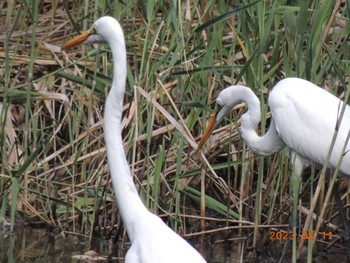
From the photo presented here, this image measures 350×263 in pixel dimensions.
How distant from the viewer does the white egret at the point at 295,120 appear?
4.82 m

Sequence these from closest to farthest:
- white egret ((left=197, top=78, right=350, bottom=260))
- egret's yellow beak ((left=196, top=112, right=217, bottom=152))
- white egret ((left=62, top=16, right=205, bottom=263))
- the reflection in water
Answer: white egret ((left=62, top=16, right=205, bottom=263))
the reflection in water
white egret ((left=197, top=78, right=350, bottom=260))
egret's yellow beak ((left=196, top=112, right=217, bottom=152))

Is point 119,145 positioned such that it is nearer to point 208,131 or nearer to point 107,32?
point 107,32

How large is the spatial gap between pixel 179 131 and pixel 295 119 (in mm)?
664

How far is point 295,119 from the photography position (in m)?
4.98

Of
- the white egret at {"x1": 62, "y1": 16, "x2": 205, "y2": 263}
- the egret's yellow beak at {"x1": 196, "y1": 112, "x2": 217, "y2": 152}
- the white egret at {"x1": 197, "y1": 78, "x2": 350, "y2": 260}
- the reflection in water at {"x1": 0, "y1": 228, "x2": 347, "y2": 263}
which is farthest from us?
the egret's yellow beak at {"x1": 196, "y1": 112, "x2": 217, "y2": 152}

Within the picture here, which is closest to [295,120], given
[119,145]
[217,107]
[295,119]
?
[295,119]

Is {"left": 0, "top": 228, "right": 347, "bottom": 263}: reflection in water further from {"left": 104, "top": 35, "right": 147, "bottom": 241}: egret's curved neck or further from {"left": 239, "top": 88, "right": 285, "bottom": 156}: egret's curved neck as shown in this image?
{"left": 104, "top": 35, "right": 147, "bottom": 241}: egret's curved neck

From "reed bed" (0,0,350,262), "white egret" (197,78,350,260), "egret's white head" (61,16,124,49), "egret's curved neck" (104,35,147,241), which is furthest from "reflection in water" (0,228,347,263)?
"egret's white head" (61,16,124,49)

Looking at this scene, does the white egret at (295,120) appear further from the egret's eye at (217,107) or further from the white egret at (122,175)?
the white egret at (122,175)

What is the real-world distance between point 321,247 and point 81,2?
8.17 ft

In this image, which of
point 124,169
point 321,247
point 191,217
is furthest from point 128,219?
point 321,247

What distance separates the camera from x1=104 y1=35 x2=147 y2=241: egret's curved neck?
Result: 11.3 ft

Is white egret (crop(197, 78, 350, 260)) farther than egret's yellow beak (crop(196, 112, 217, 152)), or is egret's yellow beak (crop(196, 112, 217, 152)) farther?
egret's yellow beak (crop(196, 112, 217, 152))

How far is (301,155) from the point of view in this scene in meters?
5.00
